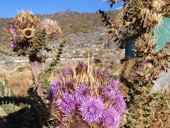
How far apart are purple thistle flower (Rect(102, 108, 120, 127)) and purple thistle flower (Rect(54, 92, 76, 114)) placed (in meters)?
0.15

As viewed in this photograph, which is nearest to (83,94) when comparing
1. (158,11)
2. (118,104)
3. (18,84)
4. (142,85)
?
(118,104)

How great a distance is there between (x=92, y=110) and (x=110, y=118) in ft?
0.29

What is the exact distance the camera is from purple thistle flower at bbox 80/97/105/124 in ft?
2.45

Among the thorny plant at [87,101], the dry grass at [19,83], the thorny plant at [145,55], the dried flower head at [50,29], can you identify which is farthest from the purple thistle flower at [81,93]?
the dry grass at [19,83]

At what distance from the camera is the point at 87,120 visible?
750 millimetres

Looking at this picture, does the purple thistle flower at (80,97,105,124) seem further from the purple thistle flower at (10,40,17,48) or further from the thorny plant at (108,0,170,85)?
the purple thistle flower at (10,40,17,48)

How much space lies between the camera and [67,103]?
79cm

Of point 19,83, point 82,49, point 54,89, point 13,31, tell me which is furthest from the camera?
point 82,49

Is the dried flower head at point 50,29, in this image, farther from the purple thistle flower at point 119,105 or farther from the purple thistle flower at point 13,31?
the purple thistle flower at point 119,105

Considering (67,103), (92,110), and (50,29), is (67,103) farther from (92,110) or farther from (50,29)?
(50,29)

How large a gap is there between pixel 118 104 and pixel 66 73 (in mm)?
307

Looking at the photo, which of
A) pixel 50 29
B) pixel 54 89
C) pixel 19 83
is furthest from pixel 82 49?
pixel 54 89

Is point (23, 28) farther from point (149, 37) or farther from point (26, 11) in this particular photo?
point (149, 37)

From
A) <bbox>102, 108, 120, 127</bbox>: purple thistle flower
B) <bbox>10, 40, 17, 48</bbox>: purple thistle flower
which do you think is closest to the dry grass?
<bbox>10, 40, 17, 48</bbox>: purple thistle flower
